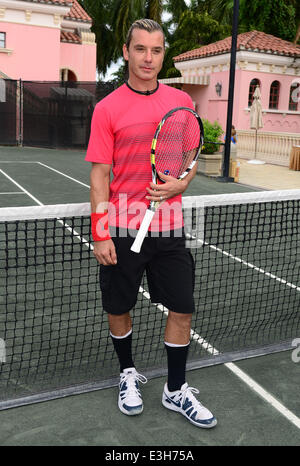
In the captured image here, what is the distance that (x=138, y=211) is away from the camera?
2904 mm

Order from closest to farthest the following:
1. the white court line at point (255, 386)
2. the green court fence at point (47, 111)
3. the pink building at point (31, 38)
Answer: the white court line at point (255, 386) → the green court fence at point (47, 111) → the pink building at point (31, 38)

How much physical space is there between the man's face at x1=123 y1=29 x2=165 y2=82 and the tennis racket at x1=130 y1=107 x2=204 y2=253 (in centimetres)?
27

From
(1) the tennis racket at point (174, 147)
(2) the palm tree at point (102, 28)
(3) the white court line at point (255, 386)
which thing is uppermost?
(2) the palm tree at point (102, 28)

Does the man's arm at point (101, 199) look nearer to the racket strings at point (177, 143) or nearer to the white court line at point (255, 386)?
the racket strings at point (177, 143)

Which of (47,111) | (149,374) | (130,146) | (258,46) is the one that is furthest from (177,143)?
(258,46)

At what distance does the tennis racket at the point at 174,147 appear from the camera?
9.00 ft

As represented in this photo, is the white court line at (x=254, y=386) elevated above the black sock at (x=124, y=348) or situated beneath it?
situated beneath

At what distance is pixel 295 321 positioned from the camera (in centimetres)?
470

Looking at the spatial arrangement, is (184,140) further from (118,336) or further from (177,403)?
(177,403)

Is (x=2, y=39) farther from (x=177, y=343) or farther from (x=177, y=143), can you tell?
(x=177, y=343)

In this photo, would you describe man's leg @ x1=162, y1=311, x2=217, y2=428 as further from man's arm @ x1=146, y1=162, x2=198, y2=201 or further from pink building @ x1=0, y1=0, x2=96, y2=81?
pink building @ x1=0, y1=0, x2=96, y2=81

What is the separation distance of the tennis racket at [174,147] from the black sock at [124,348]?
2.49 feet

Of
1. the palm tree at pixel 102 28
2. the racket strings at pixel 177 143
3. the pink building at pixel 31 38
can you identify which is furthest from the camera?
the palm tree at pixel 102 28

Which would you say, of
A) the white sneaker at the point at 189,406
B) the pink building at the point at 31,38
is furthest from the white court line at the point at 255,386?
the pink building at the point at 31,38
